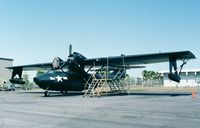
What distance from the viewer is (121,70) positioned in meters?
32.8

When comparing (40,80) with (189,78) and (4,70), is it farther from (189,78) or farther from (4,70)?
(189,78)

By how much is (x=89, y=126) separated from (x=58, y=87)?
19481mm

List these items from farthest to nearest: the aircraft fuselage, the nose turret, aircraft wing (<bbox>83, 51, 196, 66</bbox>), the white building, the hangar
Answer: the white building, the hangar, the aircraft fuselage, the nose turret, aircraft wing (<bbox>83, 51, 196, 66</bbox>)

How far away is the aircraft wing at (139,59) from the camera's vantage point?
24438mm

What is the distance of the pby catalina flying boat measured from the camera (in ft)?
82.2

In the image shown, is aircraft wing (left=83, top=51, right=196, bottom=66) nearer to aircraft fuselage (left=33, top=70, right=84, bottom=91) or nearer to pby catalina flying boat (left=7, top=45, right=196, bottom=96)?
pby catalina flying boat (left=7, top=45, right=196, bottom=96)

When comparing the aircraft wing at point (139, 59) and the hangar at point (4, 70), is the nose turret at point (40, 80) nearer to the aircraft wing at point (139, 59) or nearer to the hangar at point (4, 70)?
the aircraft wing at point (139, 59)

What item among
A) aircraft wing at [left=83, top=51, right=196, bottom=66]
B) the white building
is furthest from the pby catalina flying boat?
the white building

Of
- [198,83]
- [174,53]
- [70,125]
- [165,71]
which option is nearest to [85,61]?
[174,53]

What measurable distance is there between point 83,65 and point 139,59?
6.01m

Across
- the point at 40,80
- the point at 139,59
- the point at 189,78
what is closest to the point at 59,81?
the point at 40,80

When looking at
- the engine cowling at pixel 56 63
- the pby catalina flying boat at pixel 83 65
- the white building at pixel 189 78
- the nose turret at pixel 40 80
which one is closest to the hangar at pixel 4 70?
the pby catalina flying boat at pixel 83 65

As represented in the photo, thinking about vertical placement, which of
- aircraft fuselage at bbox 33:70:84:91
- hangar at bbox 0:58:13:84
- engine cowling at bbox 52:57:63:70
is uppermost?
hangar at bbox 0:58:13:84

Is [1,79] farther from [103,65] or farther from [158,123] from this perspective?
[158,123]
